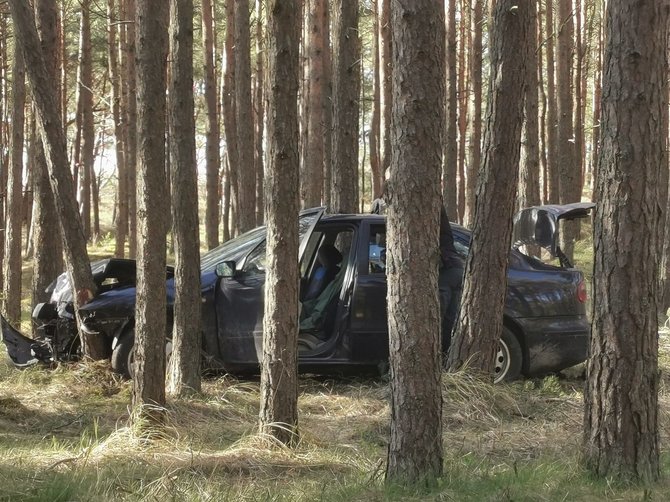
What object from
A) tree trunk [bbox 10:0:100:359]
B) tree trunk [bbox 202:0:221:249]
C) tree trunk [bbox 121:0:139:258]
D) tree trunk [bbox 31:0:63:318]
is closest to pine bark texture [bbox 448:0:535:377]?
tree trunk [bbox 10:0:100:359]

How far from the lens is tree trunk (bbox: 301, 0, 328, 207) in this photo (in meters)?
15.9

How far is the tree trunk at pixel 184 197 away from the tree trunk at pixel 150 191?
83 centimetres

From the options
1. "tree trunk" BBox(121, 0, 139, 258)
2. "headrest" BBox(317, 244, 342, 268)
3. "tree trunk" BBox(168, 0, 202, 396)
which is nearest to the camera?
"tree trunk" BBox(168, 0, 202, 396)

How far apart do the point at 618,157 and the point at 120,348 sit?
5.30 m

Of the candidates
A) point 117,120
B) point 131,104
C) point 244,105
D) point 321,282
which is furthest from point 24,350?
point 117,120

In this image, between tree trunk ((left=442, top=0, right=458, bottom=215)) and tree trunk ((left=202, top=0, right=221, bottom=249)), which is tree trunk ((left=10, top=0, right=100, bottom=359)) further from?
tree trunk ((left=442, top=0, right=458, bottom=215))

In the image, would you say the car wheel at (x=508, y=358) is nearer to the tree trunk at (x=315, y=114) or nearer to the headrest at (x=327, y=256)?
the headrest at (x=327, y=256)

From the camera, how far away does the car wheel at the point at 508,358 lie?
824cm

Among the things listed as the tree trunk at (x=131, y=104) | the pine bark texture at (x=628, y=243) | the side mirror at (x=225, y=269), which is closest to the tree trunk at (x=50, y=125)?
the side mirror at (x=225, y=269)

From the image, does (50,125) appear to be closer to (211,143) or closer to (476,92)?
(211,143)

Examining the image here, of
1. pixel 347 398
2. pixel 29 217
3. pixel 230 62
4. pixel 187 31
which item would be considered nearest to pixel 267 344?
pixel 347 398

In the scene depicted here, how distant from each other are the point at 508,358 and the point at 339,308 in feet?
5.76

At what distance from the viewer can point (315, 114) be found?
651 inches

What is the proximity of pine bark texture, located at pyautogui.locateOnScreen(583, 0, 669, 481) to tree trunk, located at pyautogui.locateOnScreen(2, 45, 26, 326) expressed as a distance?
9.95 metres
